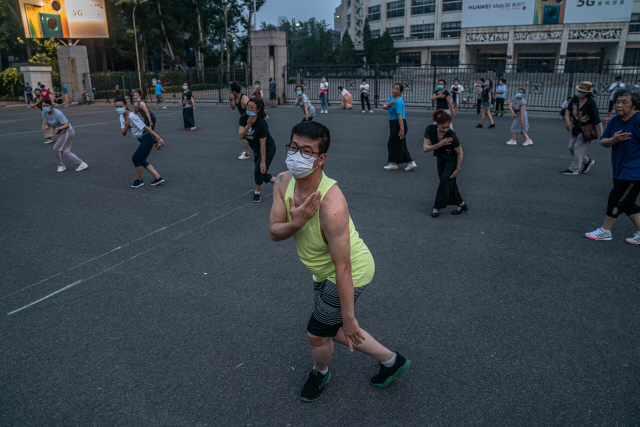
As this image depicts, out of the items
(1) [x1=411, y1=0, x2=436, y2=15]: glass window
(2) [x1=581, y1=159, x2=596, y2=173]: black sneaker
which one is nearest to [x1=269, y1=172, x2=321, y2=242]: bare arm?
(2) [x1=581, y1=159, x2=596, y2=173]: black sneaker

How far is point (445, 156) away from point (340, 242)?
192 inches

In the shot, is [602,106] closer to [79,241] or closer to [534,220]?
[534,220]

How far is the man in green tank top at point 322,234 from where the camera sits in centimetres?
235

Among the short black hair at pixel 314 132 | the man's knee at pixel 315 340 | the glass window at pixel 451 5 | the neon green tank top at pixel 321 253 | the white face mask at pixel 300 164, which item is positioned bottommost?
the man's knee at pixel 315 340

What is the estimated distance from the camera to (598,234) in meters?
5.74

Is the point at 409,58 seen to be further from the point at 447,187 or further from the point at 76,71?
the point at 447,187

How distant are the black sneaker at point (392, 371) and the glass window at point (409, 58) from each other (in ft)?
259

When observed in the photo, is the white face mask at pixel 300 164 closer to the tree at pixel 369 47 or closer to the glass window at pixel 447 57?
the tree at pixel 369 47

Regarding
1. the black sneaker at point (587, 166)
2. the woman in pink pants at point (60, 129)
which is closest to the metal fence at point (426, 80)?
the black sneaker at point (587, 166)

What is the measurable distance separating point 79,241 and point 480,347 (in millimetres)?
5224

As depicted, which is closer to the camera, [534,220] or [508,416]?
[508,416]

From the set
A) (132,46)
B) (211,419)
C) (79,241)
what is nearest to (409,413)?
(211,419)

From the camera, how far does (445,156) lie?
22.2 feet

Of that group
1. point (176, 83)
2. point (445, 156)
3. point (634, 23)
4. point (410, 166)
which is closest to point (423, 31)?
point (634, 23)
